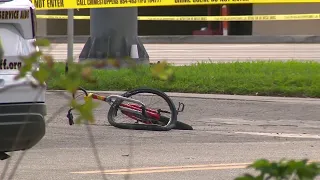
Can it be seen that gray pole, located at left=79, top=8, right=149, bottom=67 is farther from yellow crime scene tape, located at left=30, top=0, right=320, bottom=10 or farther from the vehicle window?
the vehicle window

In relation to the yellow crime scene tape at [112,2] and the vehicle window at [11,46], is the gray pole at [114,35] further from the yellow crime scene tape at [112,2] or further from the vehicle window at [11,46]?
A: the vehicle window at [11,46]

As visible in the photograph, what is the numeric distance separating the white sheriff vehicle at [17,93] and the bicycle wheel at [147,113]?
3698 millimetres

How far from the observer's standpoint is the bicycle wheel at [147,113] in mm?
10383

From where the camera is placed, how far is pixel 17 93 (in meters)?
6.53

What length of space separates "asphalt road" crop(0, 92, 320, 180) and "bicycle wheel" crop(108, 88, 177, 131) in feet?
0.45

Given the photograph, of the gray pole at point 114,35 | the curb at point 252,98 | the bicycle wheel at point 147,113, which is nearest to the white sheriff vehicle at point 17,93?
the bicycle wheel at point 147,113

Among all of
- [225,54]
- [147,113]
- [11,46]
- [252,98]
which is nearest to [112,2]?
[252,98]

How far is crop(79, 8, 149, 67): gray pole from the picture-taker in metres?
16.2

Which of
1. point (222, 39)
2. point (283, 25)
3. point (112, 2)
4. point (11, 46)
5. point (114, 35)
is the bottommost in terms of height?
point (222, 39)

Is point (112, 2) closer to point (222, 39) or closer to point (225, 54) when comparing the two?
point (225, 54)

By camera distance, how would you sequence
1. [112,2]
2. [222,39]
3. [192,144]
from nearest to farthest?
[192,144] < [112,2] < [222,39]

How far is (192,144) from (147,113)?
110cm

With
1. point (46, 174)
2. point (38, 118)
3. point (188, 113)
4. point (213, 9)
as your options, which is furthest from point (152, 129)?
point (213, 9)

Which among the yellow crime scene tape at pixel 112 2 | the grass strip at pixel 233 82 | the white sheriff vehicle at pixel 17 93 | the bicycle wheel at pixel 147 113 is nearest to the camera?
the white sheriff vehicle at pixel 17 93
